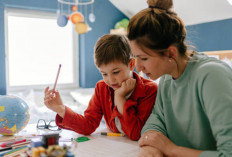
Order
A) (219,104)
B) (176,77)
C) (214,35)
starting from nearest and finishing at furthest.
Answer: (219,104)
(176,77)
(214,35)

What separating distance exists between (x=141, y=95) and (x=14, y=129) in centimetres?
54

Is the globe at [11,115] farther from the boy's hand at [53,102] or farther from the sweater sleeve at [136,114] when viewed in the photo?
the sweater sleeve at [136,114]

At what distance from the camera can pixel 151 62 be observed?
81cm

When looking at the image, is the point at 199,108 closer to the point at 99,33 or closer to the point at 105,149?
the point at 105,149

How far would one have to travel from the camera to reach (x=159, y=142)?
0.81 metres

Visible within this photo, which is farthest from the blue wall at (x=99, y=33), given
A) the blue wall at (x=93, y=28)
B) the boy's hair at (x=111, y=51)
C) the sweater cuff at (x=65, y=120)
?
the sweater cuff at (x=65, y=120)

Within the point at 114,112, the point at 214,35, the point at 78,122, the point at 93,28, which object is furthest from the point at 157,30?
the point at 93,28

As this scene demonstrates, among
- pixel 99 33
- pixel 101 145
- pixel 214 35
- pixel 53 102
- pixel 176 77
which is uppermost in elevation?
pixel 99 33

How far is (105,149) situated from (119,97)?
252 mm

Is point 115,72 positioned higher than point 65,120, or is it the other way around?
point 115,72

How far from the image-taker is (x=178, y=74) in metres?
0.86

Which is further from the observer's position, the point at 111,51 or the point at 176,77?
the point at 111,51

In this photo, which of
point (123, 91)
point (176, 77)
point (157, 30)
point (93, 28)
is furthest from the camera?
point (93, 28)

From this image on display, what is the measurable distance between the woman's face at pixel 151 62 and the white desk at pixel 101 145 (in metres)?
0.28
